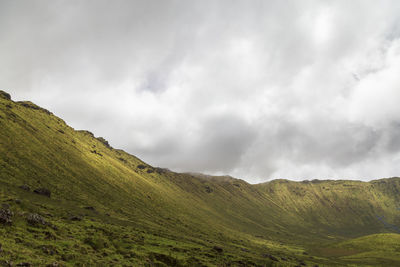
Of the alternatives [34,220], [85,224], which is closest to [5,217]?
[34,220]

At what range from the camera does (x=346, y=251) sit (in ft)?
591

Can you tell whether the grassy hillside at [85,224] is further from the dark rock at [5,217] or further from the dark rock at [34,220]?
the dark rock at [5,217]

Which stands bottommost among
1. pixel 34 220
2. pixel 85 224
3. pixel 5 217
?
pixel 85 224

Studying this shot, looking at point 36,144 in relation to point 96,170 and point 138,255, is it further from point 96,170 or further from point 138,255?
point 138,255

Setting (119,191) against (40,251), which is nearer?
(40,251)

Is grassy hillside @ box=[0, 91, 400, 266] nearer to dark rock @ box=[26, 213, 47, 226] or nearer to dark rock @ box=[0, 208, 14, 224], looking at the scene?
dark rock @ box=[26, 213, 47, 226]

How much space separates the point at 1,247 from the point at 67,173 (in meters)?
145

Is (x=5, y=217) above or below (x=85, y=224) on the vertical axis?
above

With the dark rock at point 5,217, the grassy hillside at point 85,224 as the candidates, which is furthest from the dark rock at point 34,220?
the dark rock at point 5,217

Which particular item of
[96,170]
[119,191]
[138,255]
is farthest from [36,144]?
[138,255]

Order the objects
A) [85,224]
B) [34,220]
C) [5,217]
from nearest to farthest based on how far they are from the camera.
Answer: [5,217], [34,220], [85,224]

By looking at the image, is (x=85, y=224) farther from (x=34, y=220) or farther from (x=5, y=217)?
(x=5, y=217)

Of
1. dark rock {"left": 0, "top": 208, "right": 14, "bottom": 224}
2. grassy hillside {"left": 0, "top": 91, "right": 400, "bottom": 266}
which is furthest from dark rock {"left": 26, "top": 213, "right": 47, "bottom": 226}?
dark rock {"left": 0, "top": 208, "right": 14, "bottom": 224}

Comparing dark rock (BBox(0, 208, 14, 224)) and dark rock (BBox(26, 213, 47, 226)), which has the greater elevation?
dark rock (BBox(0, 208, 14, 224))
